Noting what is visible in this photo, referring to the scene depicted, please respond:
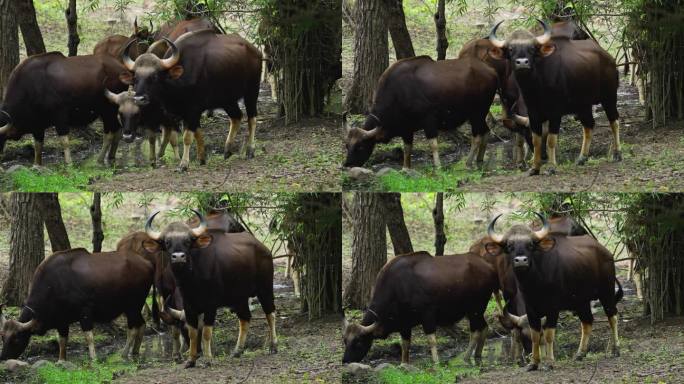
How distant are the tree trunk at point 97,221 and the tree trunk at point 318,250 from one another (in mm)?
1746

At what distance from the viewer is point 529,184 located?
1346 cm

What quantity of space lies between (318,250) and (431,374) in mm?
1542

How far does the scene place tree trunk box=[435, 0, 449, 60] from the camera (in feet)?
44.5

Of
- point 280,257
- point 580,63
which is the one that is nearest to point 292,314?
point 280,257

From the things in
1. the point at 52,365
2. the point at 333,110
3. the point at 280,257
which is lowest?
the point at 52,365

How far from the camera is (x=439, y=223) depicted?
Result: 13953 millimetres

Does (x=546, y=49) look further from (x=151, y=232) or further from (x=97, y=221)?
(x=97, y=221)

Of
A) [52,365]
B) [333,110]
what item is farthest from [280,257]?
[52,365]

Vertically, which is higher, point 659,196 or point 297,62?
point 297,62

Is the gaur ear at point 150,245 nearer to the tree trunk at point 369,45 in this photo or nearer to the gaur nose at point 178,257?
the gaur nose at point 178,257

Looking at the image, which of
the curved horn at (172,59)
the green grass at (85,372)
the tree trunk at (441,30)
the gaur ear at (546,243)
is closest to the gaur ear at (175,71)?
the curved horn at (172,59)

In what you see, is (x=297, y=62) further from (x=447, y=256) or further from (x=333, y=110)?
(x=447, y=256)

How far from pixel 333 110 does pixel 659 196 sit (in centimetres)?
309

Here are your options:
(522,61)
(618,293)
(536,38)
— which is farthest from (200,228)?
(618,293)
